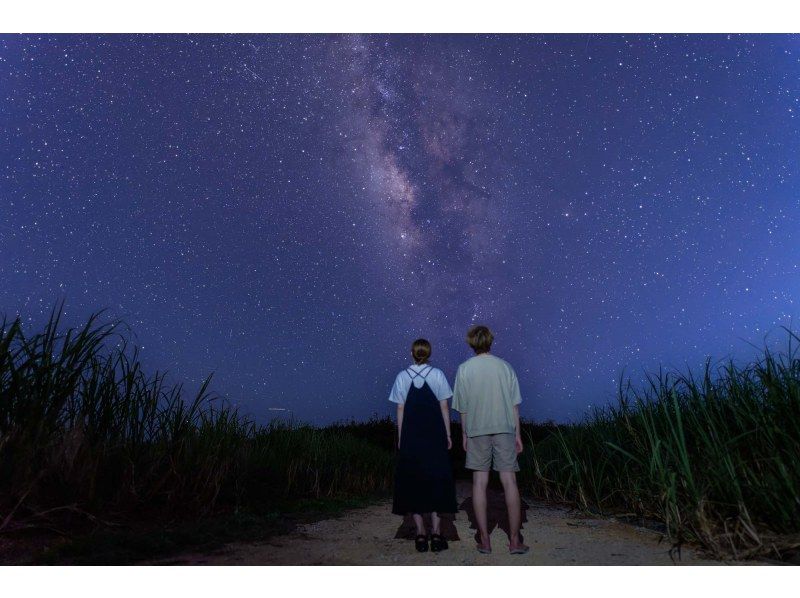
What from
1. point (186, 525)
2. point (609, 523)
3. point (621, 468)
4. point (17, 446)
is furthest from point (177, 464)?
point (621, 468)

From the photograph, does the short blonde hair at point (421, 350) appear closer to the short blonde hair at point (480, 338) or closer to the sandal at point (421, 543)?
the short blonde hair at point (480, 338)

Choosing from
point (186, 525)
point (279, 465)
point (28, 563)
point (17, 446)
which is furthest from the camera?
point (279, 465)

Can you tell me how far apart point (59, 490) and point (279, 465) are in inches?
156

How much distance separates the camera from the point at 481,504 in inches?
205

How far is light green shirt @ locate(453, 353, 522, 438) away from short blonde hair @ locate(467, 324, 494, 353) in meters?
0.08

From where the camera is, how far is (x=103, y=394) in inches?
235

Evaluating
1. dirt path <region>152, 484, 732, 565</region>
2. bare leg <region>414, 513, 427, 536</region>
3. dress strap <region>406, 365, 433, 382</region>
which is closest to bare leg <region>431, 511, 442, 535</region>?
bare leg <region>414, 513, 427, 536</region>

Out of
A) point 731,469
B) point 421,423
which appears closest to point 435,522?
point 421,423

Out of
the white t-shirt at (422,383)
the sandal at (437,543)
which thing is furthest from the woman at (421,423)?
the sandal at (437,543)

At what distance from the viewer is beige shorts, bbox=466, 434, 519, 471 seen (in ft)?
17.2

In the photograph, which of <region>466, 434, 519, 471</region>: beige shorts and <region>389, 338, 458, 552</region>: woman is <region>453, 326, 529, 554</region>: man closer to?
<region>466, 434, 519, 471</region>: beige shorts

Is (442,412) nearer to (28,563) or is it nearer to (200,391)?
(200,391)

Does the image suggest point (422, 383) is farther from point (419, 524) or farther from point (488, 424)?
point (419, 524)

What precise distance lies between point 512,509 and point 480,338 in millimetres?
1547
